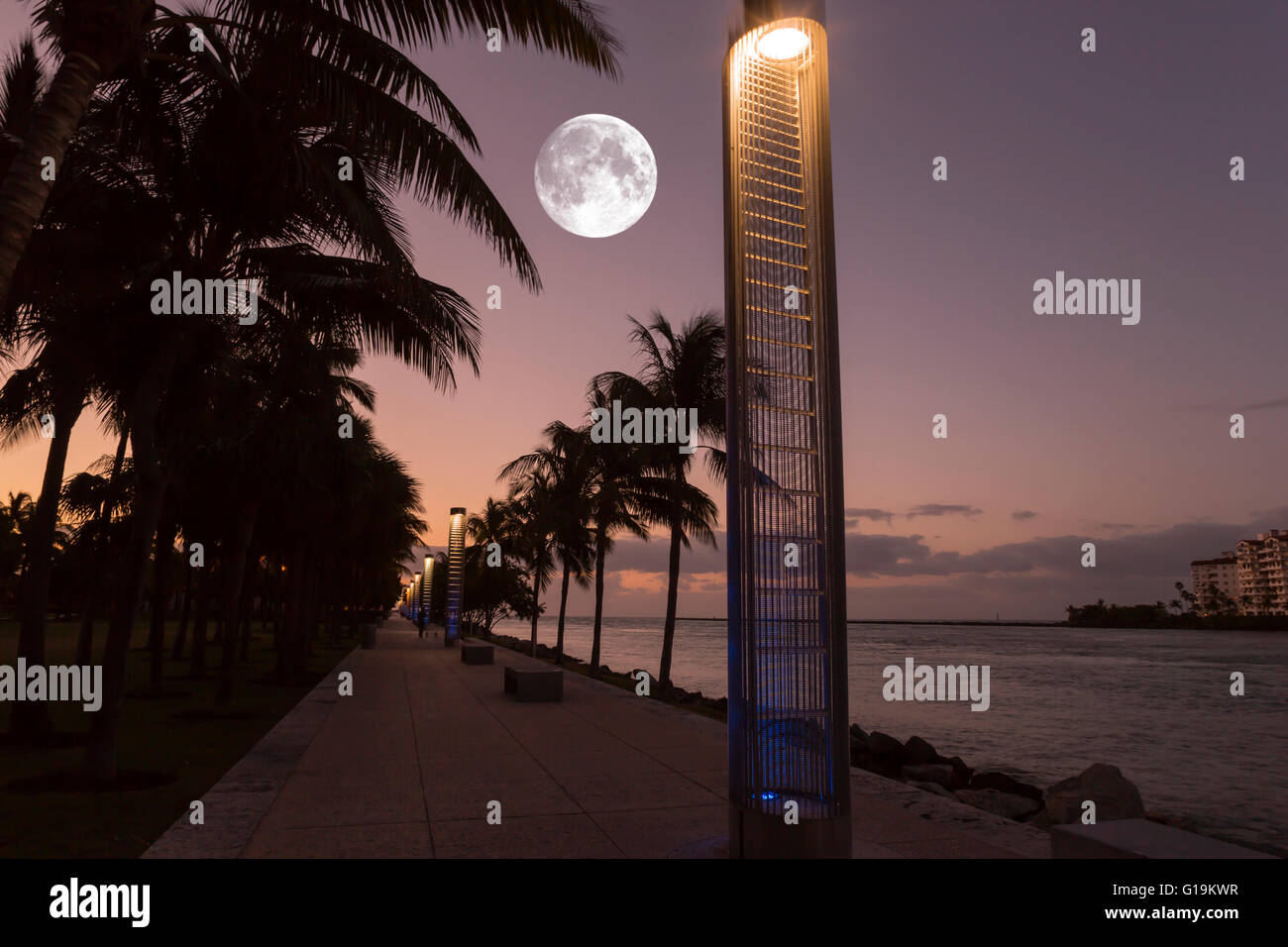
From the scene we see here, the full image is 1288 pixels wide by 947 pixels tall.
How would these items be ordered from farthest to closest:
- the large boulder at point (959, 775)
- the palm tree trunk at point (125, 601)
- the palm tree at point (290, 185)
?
1. the large boulder at point (959, 775)
2. the palm tree trunk at point (125, 601)
3. the palm tree at point (290, 185)

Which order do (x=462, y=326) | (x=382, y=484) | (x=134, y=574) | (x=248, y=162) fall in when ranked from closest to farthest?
1. (x=248, y=162)
2. (x=134, y=574)
3. (x=462, y=326)
4. (x=382, y=484)

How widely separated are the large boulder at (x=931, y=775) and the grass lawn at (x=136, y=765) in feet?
35.1

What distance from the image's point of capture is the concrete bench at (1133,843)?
3.51 metres

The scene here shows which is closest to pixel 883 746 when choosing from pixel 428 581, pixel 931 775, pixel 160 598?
pixel 931 775

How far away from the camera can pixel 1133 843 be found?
361 centimetres

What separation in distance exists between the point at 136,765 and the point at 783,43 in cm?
1027

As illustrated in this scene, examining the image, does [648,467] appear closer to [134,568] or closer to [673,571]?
[673,571]

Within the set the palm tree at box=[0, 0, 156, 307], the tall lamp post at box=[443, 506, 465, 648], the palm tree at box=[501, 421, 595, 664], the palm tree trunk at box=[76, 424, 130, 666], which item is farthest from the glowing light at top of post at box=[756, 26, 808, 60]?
the tall lamp post at box=[443, 506, 465, 648]

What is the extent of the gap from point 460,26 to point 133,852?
22.8 ft

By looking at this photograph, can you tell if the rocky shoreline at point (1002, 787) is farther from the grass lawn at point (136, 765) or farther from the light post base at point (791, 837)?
the grass lawn at point (136, 765)

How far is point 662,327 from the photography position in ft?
68.7

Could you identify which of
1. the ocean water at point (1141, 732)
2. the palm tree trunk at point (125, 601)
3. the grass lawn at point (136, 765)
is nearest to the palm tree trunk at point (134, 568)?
the palm tree trunk at point (125, 601)
